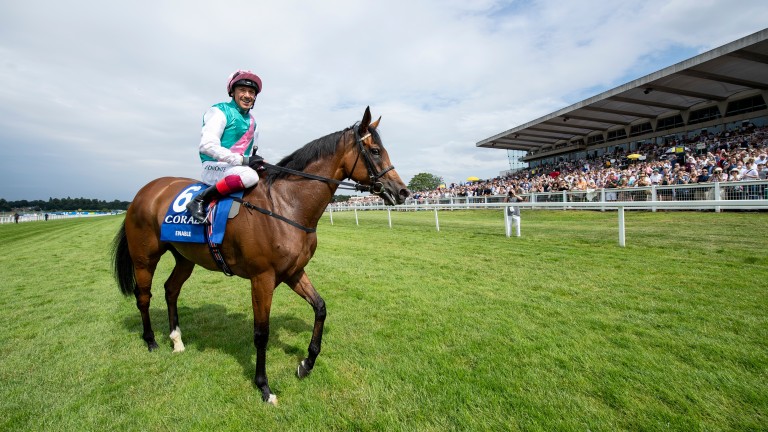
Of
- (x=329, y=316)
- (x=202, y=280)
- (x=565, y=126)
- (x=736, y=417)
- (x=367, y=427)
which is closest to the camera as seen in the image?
(x=736, y=417)

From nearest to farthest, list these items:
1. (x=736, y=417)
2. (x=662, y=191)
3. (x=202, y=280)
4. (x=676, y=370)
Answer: (x=736, y=417) → (x=676, y=370) → (x=202, y=280) → (x=662, y=191)

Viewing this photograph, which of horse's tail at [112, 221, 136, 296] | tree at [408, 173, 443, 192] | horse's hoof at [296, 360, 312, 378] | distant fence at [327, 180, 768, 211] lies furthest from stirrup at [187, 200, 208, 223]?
tree at [408, 173, 443, 192]

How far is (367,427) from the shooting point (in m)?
2.29

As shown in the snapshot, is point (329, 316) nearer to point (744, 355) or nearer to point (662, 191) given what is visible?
point (744, 355)

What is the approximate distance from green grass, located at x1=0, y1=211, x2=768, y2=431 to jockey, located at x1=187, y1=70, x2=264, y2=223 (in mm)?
1573

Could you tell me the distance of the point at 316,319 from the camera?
3.18 metres

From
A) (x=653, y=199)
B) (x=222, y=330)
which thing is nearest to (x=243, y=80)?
(x=222, y=330)

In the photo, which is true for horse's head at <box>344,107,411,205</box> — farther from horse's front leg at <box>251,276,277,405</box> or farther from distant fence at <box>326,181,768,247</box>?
distant fence at <box>326,181,768,247</box>

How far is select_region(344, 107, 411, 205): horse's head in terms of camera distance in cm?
309

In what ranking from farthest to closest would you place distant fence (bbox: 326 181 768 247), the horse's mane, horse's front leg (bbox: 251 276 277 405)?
1. distant fence (bbox: 326 181 768 247)
2. the horse's mane
3. horse's front leg (bbox: 251 276 277 405)

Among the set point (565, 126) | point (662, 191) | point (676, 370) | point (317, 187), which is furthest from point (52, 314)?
point (565, 126)

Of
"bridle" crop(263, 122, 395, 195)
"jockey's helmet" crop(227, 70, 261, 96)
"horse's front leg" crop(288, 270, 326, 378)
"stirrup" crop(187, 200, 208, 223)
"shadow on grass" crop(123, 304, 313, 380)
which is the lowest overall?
"shadow on grass" crop(123, 304, 313, 380)

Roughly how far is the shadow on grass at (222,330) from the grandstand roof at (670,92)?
24002mm

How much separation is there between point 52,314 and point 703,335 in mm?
7788
